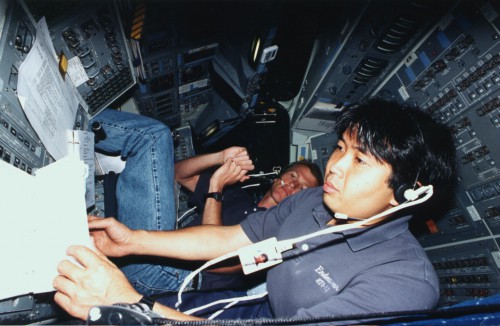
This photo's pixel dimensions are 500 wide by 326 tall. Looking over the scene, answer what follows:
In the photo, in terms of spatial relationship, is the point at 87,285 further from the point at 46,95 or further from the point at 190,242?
the point at 46,95

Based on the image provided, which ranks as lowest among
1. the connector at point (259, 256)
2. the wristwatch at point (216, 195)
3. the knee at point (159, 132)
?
the connector at point (259, 256)

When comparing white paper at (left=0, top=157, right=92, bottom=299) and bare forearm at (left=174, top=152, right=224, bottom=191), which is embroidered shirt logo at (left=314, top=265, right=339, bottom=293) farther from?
bare forearm at (left=174, top=152, right=224, bottom=191)

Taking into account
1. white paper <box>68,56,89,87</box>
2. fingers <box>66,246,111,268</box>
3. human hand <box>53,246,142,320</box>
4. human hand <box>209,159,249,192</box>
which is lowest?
human hand <box>53,246,142,320</box>

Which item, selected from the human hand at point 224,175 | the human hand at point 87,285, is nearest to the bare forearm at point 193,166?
the human hand at point 224,175

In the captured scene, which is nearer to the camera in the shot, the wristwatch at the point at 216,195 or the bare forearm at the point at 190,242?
the bare forearm at the point at 190,242

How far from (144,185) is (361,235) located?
4.17ft

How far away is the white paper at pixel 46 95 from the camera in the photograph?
3.46ft

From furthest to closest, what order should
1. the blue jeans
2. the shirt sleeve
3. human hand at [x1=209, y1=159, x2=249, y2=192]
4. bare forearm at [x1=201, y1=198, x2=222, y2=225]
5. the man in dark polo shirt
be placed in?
human hand at [x1=209, y1=159, x2=249, y2=192], bare forearm at [x1=201, y1=198, x2=222, y2=225], the man in dark polo shirt, the blue jeans, the shirt sleeve

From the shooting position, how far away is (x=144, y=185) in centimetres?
183

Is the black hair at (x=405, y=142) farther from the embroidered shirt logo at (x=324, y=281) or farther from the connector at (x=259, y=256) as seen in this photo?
the connector at (x=259, y=256)

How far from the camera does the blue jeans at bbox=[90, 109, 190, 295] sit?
1.76 metres

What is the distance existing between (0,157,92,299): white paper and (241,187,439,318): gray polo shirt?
839 millimetres

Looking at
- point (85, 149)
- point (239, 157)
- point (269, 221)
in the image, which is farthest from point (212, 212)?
point (85, 149)

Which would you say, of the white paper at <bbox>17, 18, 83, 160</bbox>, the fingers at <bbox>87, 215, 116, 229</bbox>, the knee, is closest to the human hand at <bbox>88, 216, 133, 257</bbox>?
the fingers at <bbox>87, 215, 116, 229</bbox>
